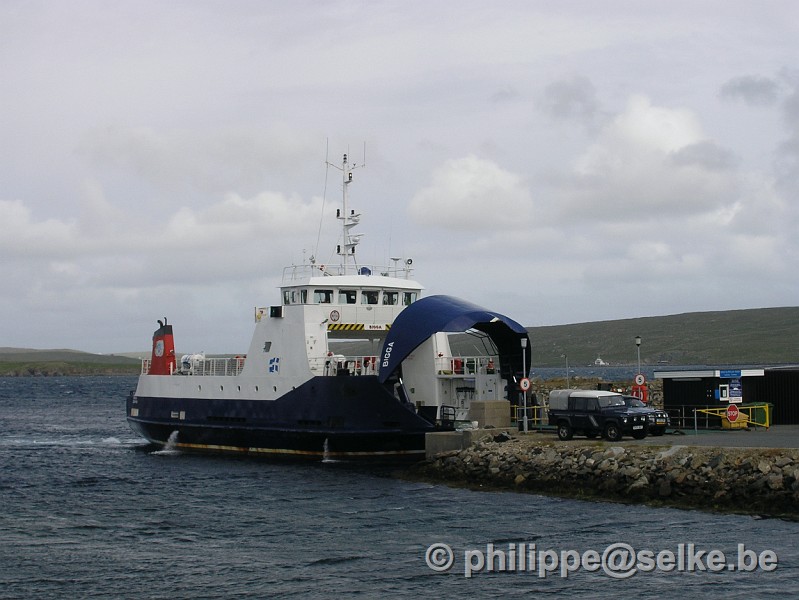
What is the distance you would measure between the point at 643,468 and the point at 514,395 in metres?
9.34

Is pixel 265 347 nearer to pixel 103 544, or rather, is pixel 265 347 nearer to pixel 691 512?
pixel 103 544

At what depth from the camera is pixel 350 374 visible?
3381 centimetres

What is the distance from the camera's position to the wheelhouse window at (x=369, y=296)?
37188mm

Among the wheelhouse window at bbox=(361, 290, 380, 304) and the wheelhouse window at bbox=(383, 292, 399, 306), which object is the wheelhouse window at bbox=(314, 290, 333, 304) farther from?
the wheelhouse window at bbox=(383, 292, 399, 306)

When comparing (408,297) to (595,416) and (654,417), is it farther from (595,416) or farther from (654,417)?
(654,417)

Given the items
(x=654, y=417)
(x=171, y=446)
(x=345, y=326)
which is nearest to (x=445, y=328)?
(x=345, y=326)

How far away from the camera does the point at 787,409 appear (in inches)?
1375

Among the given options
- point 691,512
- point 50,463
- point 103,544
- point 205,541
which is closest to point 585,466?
point 691,512

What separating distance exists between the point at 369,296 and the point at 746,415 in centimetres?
1380

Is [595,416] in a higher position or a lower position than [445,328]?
lower

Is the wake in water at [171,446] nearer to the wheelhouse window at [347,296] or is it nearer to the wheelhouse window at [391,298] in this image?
the wheelhouse window at [347,296]

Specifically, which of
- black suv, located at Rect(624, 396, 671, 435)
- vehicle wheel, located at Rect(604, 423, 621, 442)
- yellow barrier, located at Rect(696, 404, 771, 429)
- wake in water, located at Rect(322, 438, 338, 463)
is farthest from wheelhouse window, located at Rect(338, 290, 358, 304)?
yellow barrier, located at Rect(696, 404, 771, 429)

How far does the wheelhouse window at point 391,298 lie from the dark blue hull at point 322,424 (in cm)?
500

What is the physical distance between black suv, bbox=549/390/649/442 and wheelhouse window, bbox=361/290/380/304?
901 centimetres
